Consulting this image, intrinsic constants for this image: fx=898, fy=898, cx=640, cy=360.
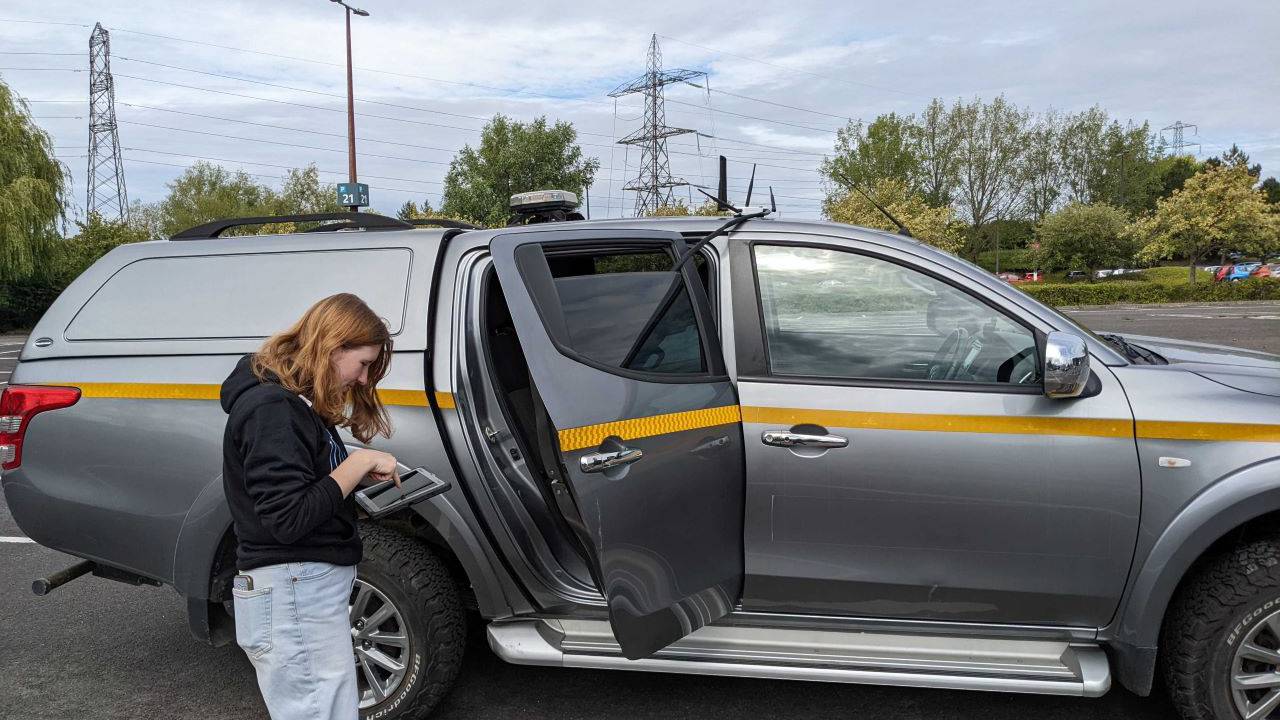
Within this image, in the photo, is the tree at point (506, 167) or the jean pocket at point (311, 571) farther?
the tree at point (506, 167)

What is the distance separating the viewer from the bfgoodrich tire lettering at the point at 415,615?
3.13 meters

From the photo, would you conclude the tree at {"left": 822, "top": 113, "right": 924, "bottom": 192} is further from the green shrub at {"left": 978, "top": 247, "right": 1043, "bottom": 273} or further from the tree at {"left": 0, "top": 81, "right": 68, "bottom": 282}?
the tree at {"left": 0, "top": 81, "right": 68, "bottom": 282}

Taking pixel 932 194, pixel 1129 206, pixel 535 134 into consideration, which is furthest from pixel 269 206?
pixel 1129 206

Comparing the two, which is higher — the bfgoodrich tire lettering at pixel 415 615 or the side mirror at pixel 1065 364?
the side mirror at pixel 1065 364

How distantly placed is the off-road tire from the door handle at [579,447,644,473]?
1.87 metres

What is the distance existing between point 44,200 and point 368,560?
31638 millimetres

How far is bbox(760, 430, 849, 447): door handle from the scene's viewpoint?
295cm

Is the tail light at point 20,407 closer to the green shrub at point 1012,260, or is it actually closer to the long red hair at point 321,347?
the long red hair at point 321,347

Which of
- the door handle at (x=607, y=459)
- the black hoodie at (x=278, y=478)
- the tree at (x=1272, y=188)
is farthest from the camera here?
the tree at (x=1272, y=188)

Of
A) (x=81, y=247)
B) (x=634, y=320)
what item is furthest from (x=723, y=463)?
(x=81, y=247)

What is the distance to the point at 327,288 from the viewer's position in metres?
3.36

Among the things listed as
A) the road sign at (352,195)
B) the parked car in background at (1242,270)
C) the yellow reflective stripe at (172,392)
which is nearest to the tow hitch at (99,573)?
the yellow reflective stripe at (172,392)

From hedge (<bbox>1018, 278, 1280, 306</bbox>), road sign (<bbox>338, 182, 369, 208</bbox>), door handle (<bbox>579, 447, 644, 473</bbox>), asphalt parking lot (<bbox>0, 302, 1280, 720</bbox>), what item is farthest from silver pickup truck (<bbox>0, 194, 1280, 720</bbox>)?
hedge (<bbox>1018, 278, 1280, 306</bbox>)

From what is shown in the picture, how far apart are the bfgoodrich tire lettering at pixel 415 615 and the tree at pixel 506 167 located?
3807 cm
